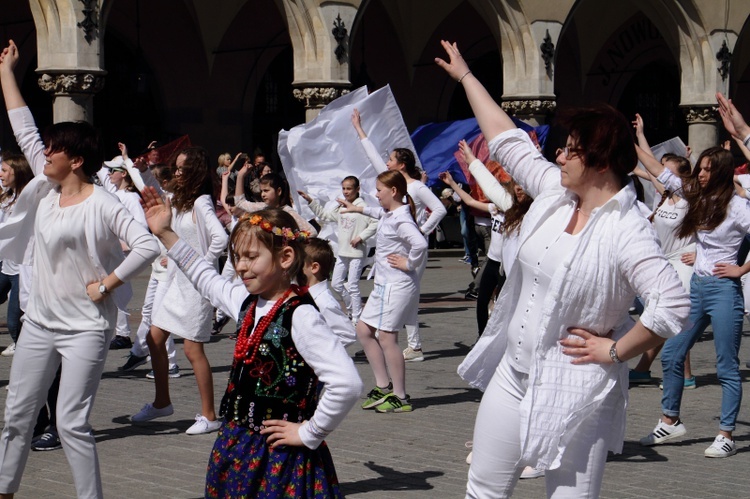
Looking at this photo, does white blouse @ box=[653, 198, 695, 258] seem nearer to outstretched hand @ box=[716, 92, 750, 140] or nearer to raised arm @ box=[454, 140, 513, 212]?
raised arm @ box=[454, 140, 513, 212]

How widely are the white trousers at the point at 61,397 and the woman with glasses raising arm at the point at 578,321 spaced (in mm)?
1802

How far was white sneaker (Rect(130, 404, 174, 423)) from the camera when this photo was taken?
7.83 m

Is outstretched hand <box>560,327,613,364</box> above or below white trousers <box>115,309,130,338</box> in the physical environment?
above

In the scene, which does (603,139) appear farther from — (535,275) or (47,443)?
(47,443)

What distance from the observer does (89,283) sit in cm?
551

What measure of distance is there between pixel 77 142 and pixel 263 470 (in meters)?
2.27

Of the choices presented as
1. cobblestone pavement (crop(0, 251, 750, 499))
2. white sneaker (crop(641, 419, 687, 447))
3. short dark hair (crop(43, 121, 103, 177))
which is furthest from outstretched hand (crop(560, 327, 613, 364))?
white sneaker (crop(641, 419, 687, 447))

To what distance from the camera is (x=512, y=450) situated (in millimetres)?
4094

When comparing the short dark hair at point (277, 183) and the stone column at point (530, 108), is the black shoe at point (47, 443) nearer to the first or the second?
the short dark hair at point (277, 183)

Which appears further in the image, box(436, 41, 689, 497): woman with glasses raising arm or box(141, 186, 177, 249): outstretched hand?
box(141, 186, 177, 249): outstretched hand

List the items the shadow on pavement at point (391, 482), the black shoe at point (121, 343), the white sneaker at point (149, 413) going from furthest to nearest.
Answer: the black shoe at point (121, 343), the white sneaker at point (149, 413), the shadow on pavement at point (391, 482)

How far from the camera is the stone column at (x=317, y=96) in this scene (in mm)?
20016

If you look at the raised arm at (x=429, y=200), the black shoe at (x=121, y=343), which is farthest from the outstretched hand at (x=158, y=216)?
the black shoe at (x=121, y=343)

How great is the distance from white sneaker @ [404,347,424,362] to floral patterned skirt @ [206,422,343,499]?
681 cm
